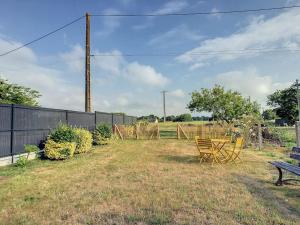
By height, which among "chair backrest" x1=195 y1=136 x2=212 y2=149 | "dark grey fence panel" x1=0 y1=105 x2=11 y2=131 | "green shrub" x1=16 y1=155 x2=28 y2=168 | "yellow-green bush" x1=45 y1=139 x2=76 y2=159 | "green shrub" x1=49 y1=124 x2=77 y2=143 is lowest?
"green shrub" x1=16 y1=155 x2=28 y2=168

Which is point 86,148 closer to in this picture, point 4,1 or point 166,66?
point 4,1

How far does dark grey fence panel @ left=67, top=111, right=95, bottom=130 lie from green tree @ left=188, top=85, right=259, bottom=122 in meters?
12.0

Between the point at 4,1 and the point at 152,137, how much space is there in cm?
1389

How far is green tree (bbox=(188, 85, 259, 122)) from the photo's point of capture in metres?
24.3

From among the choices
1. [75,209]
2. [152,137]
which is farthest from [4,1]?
[152,137]

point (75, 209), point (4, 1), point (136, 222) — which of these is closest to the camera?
point (136, 222)

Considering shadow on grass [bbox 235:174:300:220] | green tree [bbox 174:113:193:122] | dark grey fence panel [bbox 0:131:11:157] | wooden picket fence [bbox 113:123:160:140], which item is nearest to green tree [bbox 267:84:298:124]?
green tree [bbox 174:113:193:122]

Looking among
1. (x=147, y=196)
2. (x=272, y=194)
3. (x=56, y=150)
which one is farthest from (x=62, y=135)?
(x=272, y=194)

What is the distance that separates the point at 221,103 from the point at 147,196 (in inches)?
815

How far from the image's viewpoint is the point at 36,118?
10.5 m

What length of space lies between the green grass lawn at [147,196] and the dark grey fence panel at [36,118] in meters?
2.05

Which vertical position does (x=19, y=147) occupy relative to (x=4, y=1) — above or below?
below

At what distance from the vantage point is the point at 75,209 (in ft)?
14.2

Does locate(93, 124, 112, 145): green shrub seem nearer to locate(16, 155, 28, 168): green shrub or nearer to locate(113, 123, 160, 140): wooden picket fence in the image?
locate(113, 123, 160, 140): wooden picket fence
